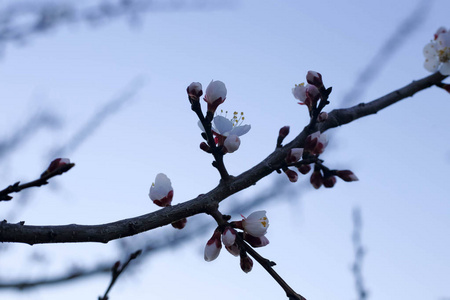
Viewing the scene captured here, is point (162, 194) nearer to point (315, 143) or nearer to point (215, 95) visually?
point (215, 95)

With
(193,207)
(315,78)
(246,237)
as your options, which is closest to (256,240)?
(246,237)

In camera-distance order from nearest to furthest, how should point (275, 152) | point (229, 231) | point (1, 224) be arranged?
point (1, 224) → point (229, 231) → point (275, 152)

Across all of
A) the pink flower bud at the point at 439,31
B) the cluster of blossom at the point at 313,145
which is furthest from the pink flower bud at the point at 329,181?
the pink flower bud at the point at 439,31

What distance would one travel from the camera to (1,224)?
115 centimetres

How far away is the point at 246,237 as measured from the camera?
5.11 ft

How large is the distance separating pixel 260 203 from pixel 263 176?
2396 millimetres

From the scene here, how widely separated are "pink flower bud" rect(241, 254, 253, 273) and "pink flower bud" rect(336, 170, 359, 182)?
531mm

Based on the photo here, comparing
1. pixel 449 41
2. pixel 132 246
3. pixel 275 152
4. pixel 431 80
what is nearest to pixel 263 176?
pixel 275 152

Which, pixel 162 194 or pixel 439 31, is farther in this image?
pixel 439 31

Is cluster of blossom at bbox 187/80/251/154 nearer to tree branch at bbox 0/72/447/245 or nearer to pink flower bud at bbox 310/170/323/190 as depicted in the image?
tree branch at bbox 0/72/447/245

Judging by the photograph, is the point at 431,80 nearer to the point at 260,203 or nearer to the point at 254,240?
the point at 254,240

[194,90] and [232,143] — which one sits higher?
[194,90]

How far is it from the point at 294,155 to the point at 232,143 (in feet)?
0.78

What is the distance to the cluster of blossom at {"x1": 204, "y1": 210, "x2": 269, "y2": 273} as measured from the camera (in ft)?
5.03
